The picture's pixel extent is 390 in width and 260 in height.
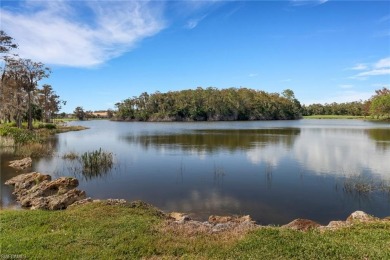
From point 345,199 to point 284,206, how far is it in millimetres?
3559

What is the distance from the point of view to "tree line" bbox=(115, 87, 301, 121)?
148750 mm

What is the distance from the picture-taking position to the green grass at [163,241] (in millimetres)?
7379

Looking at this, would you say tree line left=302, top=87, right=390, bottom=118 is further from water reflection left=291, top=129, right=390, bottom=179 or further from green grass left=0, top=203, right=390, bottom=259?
green grass left=0, top=203, right=390, bottom=259

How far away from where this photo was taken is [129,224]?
9.52 meters

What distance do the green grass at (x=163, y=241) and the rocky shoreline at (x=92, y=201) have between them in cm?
64

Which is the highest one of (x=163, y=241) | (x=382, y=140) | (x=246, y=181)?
(x=163, y=241)

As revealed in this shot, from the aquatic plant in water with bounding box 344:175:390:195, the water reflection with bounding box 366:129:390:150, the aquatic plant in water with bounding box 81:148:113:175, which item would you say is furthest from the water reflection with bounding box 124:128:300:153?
the aquatic plant in water with bounding box 344:175:390:195

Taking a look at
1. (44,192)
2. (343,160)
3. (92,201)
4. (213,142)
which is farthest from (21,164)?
(343,160)

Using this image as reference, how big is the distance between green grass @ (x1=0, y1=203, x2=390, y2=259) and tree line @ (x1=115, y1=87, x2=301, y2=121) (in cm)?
13709

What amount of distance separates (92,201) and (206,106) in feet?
447

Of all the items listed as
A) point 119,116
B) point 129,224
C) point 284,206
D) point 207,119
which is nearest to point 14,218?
point 129,224

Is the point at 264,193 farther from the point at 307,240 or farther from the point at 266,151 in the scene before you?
the point at 266,151

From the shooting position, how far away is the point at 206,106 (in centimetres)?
14838

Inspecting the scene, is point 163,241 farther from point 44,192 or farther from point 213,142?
point 213,142
